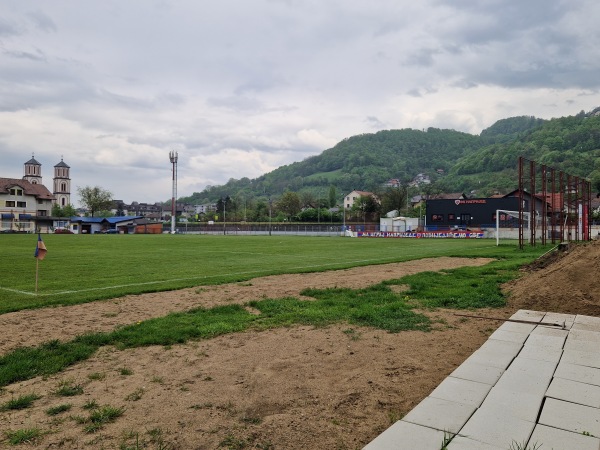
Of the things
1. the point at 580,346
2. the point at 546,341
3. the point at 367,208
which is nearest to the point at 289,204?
the point at 367,208

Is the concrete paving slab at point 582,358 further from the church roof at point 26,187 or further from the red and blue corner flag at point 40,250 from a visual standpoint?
Result: the church roof at point 26,187

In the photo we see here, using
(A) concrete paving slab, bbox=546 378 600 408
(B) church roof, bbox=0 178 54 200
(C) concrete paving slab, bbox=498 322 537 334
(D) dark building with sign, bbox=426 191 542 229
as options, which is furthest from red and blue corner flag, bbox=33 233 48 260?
(B) church roof, bbox=0 178 54 200

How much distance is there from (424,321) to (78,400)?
518 cm

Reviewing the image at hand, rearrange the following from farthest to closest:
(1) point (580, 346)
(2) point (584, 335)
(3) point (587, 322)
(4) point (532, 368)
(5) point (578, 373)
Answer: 1. (3) point (587, 322)
2. (2) point (584, 335)
3. (1) point (580, 346)
4. (4) point (532, 368)
5. (5) point (578, 373)

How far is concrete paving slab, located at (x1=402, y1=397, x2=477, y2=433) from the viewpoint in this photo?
3215 millimetres

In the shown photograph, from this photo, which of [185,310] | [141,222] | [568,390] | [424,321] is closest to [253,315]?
[185,310]

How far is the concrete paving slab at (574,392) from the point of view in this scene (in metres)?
3.65

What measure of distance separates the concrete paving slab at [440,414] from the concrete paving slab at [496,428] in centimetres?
7

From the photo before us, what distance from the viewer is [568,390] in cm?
389

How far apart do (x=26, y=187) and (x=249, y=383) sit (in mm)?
106915

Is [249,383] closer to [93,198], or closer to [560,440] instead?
[560,440]

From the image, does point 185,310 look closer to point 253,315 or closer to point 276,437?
point 253,315

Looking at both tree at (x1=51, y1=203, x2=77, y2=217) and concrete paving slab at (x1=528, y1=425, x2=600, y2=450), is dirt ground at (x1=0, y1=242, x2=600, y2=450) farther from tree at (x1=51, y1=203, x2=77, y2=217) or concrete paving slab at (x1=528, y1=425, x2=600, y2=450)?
tree at (x1=51, y1=203, x2=77, y2=217)

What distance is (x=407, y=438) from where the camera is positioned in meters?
3.03
